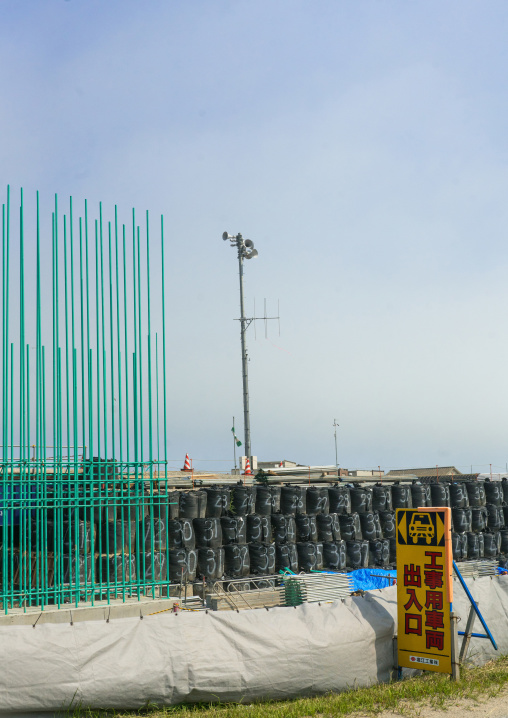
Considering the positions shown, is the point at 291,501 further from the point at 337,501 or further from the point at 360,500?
the point at 360,500

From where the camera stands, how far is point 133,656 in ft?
28.2

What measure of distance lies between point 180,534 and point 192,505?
1.75 meters

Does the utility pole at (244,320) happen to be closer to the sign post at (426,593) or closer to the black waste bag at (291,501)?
the black waste bag at (291,501)

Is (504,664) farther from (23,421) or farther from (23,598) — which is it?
(23,421)

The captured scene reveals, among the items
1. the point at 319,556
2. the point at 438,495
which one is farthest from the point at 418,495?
the point at 319,556

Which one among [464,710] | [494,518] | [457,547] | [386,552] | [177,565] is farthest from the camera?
[494,518]

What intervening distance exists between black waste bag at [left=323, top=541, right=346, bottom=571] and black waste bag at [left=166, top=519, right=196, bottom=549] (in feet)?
13.3

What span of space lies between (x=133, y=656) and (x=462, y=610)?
16.8ft

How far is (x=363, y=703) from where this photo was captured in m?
8.84

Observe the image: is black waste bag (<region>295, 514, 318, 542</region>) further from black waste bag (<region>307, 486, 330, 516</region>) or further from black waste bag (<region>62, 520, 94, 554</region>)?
black waste bag (<region>62, 520, 94, 554</region>)

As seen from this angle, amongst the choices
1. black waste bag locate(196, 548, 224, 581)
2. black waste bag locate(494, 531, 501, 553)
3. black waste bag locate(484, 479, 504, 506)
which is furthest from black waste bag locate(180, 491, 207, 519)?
black waste bag locate(484, 479, 504, 506)

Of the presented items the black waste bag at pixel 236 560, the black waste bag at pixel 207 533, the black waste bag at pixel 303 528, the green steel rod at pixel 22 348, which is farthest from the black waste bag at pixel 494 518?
the green steel rod at pixel 22 348

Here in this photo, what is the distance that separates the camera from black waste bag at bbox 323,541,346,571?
63.6 feet

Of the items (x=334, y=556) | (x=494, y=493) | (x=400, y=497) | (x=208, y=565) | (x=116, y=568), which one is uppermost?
(x=400, y=497)
